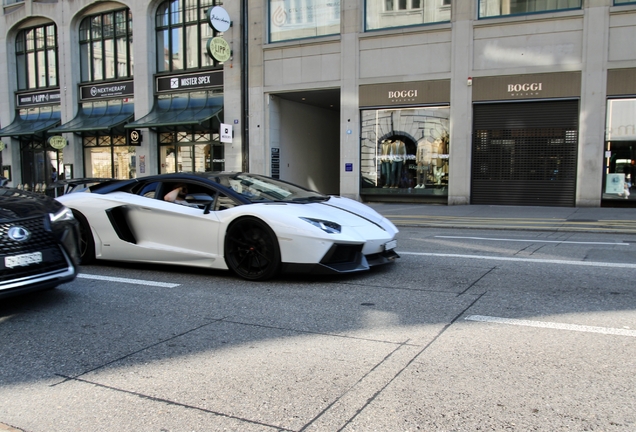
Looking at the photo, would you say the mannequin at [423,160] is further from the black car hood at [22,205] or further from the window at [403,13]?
the black car hood at [22,205]

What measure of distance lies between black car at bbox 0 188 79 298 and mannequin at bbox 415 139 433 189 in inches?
622

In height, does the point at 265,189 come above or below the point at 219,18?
below

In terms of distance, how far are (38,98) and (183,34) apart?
411 inches

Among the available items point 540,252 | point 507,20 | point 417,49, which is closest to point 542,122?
point 507,20

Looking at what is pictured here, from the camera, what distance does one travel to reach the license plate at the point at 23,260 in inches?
177

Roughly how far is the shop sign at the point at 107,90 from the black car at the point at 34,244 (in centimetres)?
2237

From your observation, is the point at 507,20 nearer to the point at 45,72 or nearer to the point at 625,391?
the point at 625,391

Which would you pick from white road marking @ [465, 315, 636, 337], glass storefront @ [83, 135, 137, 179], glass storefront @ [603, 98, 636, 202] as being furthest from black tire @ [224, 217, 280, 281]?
glass storefront @ [83, 135, 137, 179]

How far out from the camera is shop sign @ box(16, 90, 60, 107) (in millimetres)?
28658

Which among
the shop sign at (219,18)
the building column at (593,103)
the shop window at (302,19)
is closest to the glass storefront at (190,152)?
the shop sign at (219,18)

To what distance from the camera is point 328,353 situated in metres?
3.80

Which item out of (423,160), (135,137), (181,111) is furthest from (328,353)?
(135,137)

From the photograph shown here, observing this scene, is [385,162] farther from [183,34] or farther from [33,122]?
[33,122]

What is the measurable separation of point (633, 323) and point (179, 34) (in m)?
24.2
